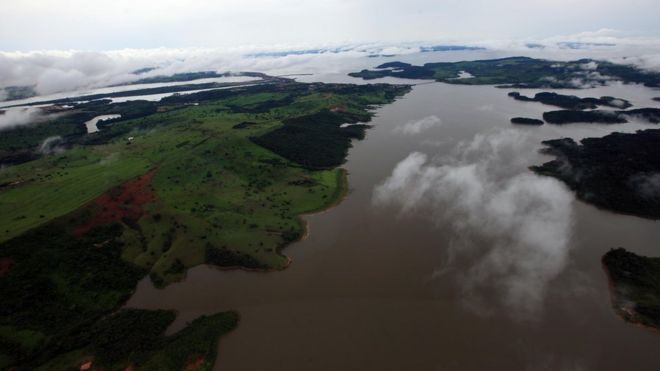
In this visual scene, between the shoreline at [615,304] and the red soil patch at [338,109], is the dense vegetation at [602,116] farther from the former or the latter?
the shoreline at [615,304]

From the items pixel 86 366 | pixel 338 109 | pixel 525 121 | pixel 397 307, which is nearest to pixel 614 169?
pixel 525 121

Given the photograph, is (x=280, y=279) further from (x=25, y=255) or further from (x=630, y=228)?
(x=630, y=228)

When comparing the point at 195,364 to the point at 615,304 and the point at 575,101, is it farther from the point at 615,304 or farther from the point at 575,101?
the point at 575,101

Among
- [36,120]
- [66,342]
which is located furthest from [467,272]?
[36,120]

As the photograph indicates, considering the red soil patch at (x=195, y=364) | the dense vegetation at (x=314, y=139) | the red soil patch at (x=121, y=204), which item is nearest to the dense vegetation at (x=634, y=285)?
the red soil patch at (x=195, y=364)

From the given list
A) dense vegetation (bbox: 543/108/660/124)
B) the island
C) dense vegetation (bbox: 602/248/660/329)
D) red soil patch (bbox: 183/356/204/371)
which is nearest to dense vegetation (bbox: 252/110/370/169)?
the island

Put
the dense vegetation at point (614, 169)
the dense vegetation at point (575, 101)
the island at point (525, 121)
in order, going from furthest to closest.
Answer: the dense vegetation at point (575, 101), the island at point (525, 121), the dense vegetation at point (614, 169)

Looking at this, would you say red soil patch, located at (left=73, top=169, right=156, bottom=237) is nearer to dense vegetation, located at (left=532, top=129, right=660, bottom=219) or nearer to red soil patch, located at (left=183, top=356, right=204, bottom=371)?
red soil patch, located at (left=183, top=356, right=204, bottom=371)
